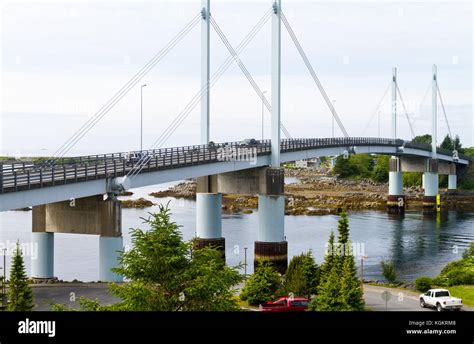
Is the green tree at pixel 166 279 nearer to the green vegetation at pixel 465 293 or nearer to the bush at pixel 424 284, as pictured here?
the green vegetation at pixel 465 293

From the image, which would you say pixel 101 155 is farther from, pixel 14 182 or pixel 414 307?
pixel 414 307

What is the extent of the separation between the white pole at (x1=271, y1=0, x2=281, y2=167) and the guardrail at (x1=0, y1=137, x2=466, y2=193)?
2.59 ft

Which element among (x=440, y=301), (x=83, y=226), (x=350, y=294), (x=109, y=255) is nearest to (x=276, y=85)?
(x=83, y=226)

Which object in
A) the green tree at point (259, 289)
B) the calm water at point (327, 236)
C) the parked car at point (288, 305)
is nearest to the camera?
the parked car at point (288, 305)

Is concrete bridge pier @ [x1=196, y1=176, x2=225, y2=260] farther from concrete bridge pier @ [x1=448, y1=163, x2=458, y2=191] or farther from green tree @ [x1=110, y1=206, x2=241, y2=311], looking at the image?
concrete bridge pier @ [x1=448, y1=163, x2=458, y2=191]

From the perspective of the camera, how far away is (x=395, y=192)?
10619cm

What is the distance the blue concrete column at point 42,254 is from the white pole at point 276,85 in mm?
22256

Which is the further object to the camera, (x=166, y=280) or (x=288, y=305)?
(x=288, y=305)

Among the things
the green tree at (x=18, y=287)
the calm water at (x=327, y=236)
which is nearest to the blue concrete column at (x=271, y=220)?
the calm water at (x=327, y=236)

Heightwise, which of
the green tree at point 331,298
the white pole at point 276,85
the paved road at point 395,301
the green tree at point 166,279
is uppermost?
the white pole at point 276,85

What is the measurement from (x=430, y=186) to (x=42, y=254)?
8253 cm

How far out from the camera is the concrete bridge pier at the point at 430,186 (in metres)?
106

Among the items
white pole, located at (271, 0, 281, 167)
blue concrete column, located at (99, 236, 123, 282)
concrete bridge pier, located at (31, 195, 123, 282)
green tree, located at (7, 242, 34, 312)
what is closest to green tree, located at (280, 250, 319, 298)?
blue concrete column, located at (99, 236, 123, 282)

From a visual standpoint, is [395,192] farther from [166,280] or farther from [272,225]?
[166,280]
